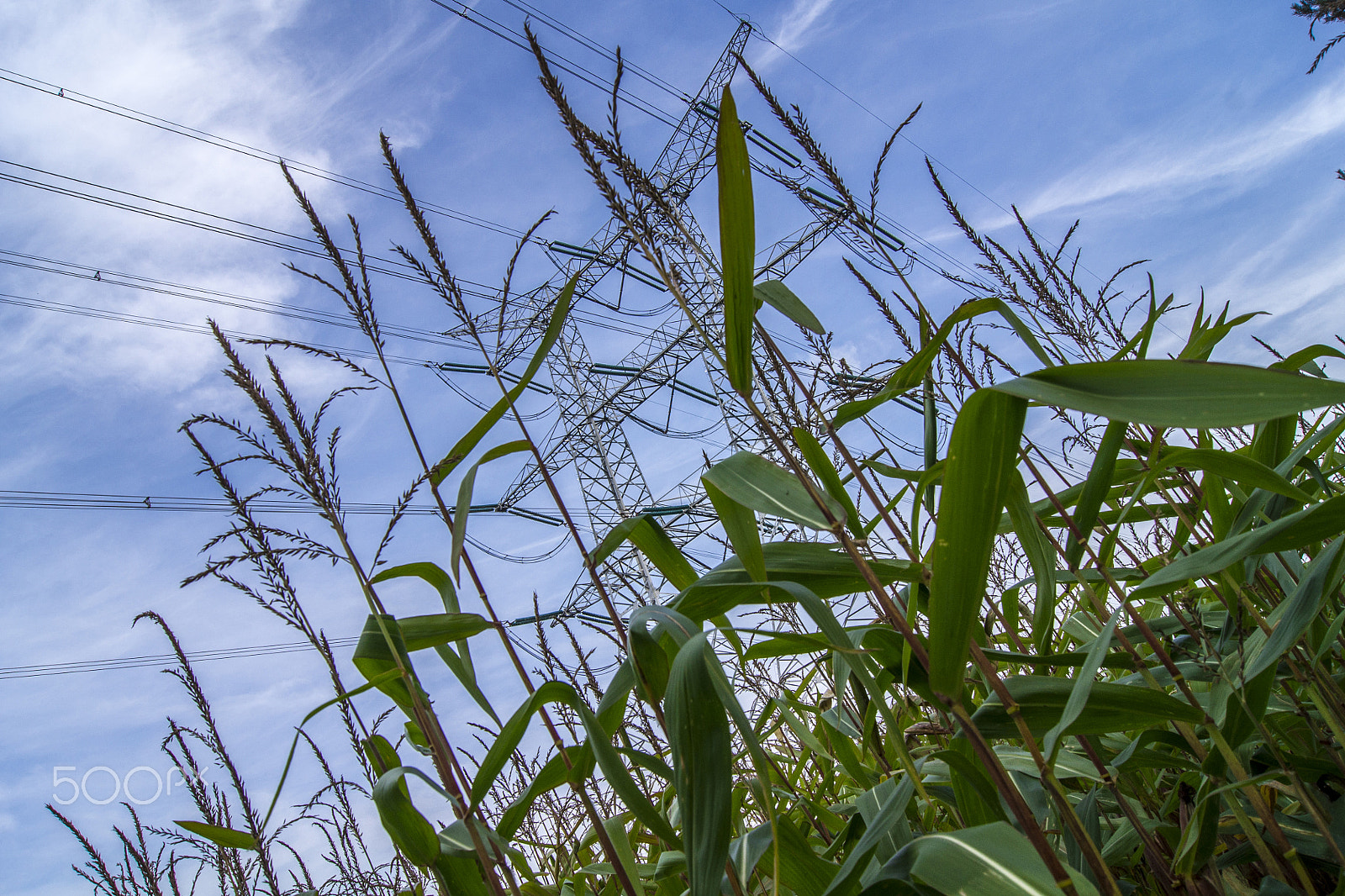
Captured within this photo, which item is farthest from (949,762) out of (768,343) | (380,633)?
(380,633)

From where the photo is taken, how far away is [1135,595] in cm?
80

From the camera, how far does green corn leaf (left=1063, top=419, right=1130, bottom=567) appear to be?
801 millimetres

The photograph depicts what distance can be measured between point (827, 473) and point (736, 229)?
28 cm

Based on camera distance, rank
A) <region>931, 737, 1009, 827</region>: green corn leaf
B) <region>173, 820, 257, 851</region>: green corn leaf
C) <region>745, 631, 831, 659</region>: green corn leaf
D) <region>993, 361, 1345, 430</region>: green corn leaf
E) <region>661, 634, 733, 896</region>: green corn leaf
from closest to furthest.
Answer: <region>993, 361, 1345, 430</region>: green corn leaf < <region>661, 634, 733, 896</region>: green corn leaf < <region>931, 737, 1009, 827</region>: green corn leaf < <region>745, 631, 831, 659</region>: green corn leaf < <region>173, 820, 257, 851</region>: green corn leaf

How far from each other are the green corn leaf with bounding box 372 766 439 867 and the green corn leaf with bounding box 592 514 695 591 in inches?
13.5

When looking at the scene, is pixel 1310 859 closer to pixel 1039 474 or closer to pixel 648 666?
pixel 1039 474

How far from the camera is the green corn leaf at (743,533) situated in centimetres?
69

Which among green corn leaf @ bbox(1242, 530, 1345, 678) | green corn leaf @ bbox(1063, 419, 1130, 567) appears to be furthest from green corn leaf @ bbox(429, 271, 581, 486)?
green corn leaf @ bbox(1242, 530, 1345, 678)

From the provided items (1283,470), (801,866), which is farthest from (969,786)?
(1283,470)

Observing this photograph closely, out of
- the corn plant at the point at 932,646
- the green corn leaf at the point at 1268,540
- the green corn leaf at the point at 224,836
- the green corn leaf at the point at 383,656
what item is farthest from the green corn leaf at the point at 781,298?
the green corn leaf at the point at 224,836

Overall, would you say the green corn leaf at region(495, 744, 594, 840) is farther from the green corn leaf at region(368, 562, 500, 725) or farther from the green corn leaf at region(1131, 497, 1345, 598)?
the green corn leaf at region(1131, 497, 1345, 598)

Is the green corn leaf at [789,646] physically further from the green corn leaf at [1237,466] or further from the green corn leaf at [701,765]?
the green corn leaf at [1237,466]

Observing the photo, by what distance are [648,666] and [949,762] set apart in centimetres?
32

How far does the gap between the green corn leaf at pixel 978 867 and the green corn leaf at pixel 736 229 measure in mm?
458
